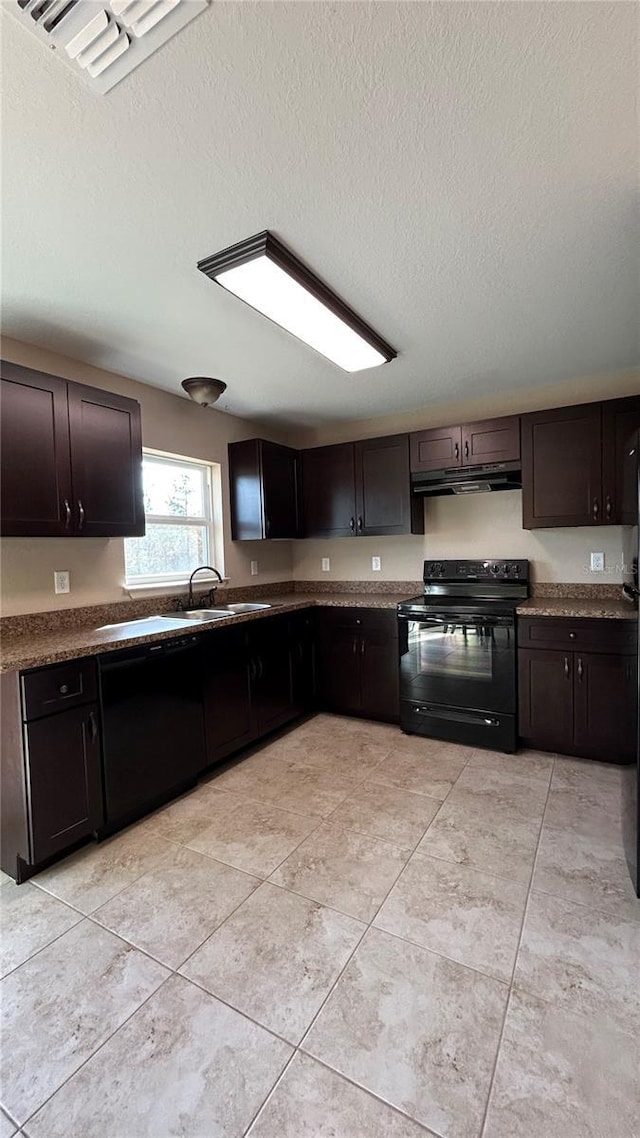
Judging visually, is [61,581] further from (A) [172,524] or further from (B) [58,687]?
(A) [172,524]

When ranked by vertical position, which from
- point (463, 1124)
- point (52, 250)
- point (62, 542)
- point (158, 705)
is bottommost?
point (463, 1124)

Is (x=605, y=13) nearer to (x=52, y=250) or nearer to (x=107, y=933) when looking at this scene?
(x=52, y=250)

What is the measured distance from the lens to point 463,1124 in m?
1.07

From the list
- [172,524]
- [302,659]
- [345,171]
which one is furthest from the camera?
[302,659]

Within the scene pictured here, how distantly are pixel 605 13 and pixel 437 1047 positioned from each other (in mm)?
2481

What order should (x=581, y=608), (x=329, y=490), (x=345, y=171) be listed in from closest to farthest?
(x=345, y=171) → (x=581, y=608) → (x=329, y=490)

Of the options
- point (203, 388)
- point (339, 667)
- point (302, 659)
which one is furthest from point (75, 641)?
point (339, 667)

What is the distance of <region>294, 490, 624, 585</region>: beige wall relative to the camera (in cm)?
323

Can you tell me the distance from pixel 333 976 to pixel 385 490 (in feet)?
9.62

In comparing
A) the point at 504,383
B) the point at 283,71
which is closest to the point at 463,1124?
the point at 283,71

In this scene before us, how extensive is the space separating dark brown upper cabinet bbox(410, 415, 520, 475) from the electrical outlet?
2428 mm

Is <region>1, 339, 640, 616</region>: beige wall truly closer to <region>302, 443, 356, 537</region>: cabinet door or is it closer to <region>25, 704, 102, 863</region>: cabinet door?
<region>302, 443, 356, 537</region>: cabinet door

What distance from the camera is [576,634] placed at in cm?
277

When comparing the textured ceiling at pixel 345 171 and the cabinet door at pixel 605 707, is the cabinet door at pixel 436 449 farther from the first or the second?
the cabinet door at pixel 605 707
